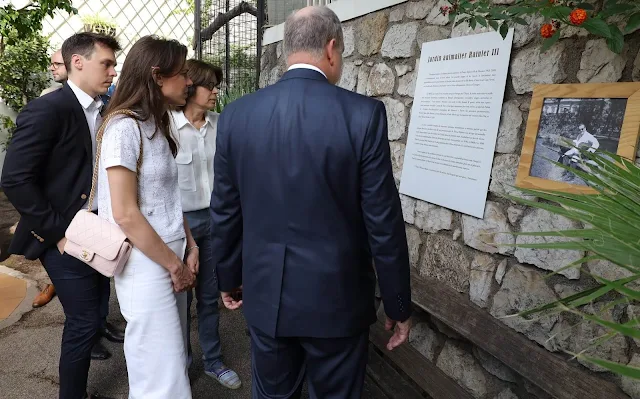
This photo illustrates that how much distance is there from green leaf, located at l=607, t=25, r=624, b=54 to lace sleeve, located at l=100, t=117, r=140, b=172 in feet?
5.38

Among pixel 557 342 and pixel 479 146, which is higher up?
pixel 479 146

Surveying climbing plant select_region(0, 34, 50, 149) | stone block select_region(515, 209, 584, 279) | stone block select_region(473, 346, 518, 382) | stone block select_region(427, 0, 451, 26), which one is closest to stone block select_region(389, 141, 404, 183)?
stone block select_region(427, 0, 451, 26)

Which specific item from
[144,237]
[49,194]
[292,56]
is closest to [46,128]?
[49,194]

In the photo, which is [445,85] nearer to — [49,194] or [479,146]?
[479,146]

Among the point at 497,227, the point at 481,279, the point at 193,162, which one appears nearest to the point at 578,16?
the point at 497,227

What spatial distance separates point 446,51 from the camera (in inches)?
91.7

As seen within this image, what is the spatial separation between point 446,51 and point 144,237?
5.46 ft

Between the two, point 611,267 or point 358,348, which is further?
point 358,348

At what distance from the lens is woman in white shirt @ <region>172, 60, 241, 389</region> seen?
9.11ft

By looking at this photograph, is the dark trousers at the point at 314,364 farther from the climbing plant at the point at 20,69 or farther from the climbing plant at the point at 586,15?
the climbing plant at the point at 20,69

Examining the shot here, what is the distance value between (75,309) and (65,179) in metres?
0.60

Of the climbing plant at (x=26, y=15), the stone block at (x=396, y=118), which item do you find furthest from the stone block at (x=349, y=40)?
the climbing plant at (x=26, y=15)

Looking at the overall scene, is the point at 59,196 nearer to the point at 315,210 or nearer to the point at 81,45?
the point at 81,45

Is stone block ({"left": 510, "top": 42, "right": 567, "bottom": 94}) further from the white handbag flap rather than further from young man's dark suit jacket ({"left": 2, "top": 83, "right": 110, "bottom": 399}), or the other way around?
young man's dark suit jacket ({"left": 2, "top": 83, "right": 110, "bottom": 399})
